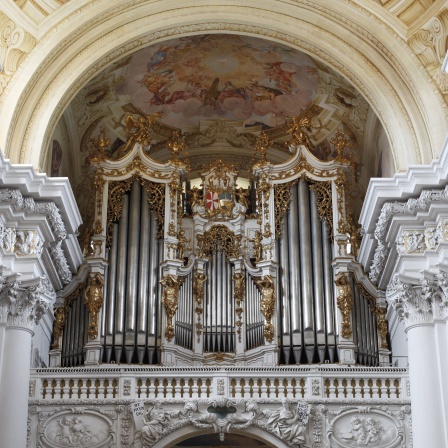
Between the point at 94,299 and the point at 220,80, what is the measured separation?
5.28 metres

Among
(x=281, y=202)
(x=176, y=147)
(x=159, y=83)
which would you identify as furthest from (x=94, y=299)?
(x=159, y=83)

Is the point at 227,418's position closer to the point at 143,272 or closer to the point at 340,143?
the point at 143,272

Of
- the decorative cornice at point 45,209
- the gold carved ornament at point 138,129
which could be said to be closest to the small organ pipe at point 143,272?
the gold carved ornament at point 138,129

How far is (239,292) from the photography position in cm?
1998

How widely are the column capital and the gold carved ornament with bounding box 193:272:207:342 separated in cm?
328

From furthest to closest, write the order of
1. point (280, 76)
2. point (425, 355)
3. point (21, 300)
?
point (280, 76) < point (21, 300) < point (425, 355)

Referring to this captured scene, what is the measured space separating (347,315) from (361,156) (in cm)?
407

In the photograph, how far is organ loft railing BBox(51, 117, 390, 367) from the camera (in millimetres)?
19250

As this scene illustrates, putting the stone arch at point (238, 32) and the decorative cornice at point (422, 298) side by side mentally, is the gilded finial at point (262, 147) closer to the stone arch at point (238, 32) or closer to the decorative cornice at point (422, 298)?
the stone arch at point (238, 32)

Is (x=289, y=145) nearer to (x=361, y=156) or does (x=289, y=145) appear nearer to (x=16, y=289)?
(x=361, y=156)

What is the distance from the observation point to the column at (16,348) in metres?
16.5

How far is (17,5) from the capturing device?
1823cm

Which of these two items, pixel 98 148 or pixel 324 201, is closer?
pixel 324 201

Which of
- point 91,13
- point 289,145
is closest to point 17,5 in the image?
point 91,13
